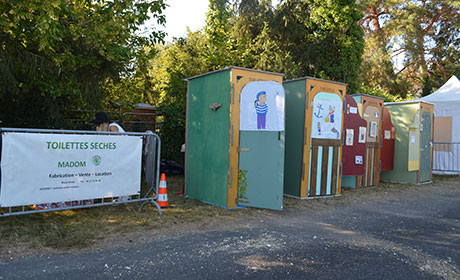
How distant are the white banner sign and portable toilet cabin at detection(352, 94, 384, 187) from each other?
6.92 meters

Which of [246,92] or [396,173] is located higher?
[246,92]

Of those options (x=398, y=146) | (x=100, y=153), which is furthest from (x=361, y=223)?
(x=398, y=146)

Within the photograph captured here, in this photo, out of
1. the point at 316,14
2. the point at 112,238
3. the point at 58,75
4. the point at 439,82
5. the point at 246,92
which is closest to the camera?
the point at 112,238

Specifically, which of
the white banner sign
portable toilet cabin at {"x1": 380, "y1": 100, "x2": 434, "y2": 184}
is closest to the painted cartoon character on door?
portable toilet cabin at {"x1": 380, "y1": 100, "x2": 434, "y2": 184}

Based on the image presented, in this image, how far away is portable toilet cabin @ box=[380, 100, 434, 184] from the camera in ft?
37.0

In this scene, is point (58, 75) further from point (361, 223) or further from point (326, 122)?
point (361, 223)

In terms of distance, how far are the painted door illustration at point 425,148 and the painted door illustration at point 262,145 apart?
284 inches

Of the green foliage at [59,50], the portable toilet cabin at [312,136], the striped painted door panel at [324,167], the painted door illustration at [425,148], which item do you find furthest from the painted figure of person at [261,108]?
the painted door illustration at [425,148]

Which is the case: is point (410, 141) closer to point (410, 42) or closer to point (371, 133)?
point (371, 133)

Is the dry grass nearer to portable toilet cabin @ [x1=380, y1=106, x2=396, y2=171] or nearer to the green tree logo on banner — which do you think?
the green tree logo on banner

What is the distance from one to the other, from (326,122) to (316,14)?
41.9 feet

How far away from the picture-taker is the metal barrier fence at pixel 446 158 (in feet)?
47.5

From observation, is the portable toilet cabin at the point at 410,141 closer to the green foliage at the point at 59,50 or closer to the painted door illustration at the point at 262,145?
the painted door illustration at the point at 262,145

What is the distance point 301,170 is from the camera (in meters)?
8.05
